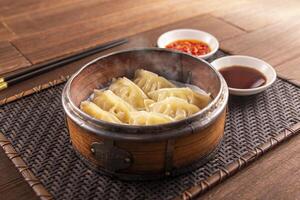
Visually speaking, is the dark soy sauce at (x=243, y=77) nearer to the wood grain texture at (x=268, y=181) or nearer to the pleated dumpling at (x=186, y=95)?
the pleated dumpling at (x=186, y=95)

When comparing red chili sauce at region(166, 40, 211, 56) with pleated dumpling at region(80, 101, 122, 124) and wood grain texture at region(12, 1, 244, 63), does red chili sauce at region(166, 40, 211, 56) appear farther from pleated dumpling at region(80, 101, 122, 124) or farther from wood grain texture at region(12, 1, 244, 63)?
pleated dumpling at region(80, 101, 122, 124)

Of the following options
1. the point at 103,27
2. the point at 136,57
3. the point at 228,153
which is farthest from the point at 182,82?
the point at 103,27

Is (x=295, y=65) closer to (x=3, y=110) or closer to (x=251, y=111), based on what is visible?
(x=251, y=111)

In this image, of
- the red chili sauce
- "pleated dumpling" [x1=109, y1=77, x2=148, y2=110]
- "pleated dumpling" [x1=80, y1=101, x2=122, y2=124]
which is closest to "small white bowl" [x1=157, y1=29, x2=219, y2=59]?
the red chili sauce

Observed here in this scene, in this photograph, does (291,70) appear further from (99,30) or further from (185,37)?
(99,30)

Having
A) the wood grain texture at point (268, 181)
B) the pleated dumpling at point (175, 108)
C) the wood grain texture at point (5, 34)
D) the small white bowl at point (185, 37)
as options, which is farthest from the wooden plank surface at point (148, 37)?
the wood grain texture at point (268, 181)
